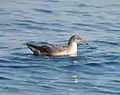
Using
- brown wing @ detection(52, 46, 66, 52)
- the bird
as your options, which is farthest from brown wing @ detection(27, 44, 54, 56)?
brown wing @ detection(52, 46, 66, 52)

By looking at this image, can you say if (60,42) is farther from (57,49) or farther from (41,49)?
(41,49)

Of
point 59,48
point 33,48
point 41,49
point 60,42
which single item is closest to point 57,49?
point 59,48

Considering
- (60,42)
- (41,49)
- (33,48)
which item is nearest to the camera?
(33,48)

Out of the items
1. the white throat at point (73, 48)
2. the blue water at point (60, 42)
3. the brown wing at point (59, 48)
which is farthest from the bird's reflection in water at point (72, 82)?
the white throat at point (73, 48)

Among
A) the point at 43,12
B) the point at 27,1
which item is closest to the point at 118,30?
the point at 43,12

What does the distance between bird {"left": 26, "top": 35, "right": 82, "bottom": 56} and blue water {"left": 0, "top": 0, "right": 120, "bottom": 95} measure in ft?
0.80

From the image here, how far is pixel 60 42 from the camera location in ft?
73.4

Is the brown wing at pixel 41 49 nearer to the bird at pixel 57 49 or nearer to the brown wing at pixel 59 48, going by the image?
the bird at pixel 57 49

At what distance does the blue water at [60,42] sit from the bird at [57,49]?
0.80ft

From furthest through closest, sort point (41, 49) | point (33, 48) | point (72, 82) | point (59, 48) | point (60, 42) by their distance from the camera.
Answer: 1. point (60, 42)
2. point (59, 48)
3. point (41, 49)
4. point (33, 48)
5. point (72, 82)

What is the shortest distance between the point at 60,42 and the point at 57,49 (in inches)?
73.1

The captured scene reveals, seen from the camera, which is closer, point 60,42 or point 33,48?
point 33,48

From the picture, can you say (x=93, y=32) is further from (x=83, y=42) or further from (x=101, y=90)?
(x=101, y=90)

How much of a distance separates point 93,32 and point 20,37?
2.65 metres
